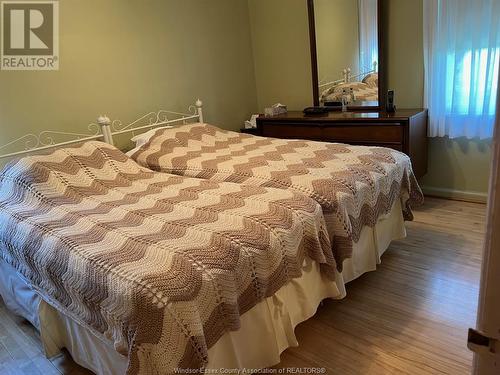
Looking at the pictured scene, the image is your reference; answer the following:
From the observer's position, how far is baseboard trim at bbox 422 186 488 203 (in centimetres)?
321

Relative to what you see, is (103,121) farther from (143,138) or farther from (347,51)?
(347,51)

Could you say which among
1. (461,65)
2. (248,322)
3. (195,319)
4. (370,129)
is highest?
(461,65)

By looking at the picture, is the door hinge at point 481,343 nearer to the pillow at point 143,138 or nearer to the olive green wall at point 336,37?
the pillow at point 143,138

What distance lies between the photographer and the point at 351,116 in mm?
3271

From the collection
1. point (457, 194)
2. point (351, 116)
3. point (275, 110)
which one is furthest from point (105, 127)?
point (457, 194)

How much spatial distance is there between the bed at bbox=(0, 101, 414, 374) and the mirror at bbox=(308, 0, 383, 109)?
1485 mm

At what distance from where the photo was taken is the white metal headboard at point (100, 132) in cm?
257

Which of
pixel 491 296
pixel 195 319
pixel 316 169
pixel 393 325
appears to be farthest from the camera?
pixel 316 169

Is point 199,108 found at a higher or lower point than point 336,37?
lower

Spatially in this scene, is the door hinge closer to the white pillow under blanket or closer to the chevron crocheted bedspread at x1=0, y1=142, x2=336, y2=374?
the chevron crocheted bedspread at x1=0, y1=142, x2=336, y2=374

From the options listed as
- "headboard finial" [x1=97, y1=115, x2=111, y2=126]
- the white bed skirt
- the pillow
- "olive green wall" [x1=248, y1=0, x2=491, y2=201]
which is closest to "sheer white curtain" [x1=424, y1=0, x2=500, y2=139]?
"olive green wall" [x1=248, y1=0, x2=491, y2=201]

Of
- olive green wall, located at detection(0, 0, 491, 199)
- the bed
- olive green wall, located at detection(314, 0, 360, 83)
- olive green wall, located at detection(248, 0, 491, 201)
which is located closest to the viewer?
the bed

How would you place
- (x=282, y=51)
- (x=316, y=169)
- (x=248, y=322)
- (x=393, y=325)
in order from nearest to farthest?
(x=248, y=322), (x=393, y=325), (x=316, y=169), (x=282, y=51)

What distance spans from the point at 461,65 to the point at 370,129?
2.68 feet
